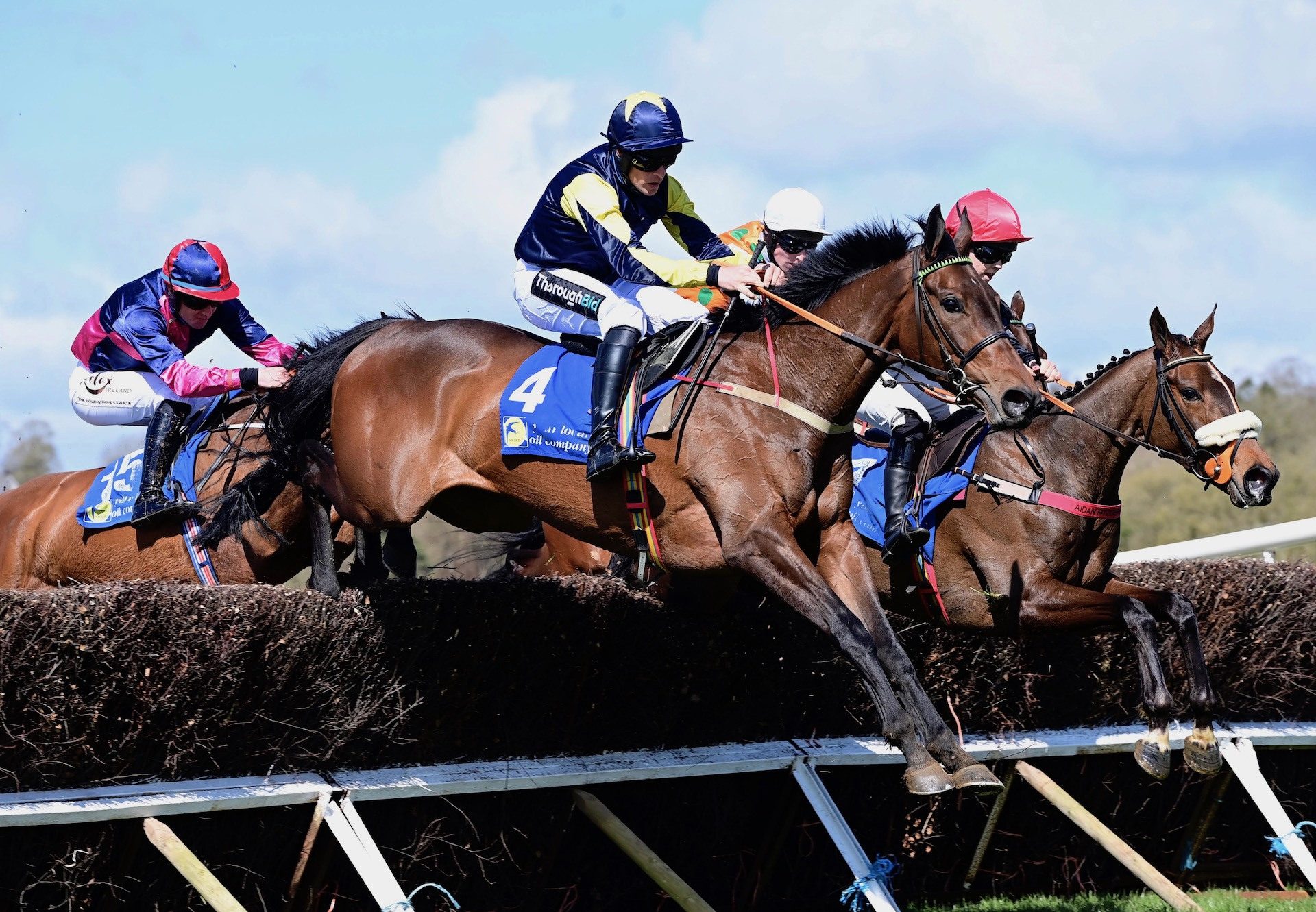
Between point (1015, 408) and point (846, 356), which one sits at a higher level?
point (846, 356)

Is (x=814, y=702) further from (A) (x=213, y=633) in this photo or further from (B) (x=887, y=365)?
(A) (x=213, y=633)

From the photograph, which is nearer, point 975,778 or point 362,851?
point 975,778

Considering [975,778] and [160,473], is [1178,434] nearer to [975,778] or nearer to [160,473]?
[975,778]

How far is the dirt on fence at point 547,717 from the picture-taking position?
4.25 meters

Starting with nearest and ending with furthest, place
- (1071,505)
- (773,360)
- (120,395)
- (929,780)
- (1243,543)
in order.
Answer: (929,780) < (773,360) < (1071,505) < (120,395) < (1243,543)

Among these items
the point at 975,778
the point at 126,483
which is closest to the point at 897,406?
the point at 975,778

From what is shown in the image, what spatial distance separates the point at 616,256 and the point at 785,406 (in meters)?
0.78

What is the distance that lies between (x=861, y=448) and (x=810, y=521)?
5.57ft

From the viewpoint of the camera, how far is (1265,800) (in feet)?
19.8

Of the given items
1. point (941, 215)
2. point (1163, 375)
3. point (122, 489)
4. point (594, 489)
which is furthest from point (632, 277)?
point (122, 489)

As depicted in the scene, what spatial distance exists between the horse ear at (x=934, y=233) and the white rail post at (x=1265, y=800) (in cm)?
276

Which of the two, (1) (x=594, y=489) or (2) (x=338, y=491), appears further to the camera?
(2) (x=338, y=491)

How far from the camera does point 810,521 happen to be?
15.5ft

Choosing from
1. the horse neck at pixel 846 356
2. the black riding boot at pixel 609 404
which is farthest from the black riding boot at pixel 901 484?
the black riding boot at pixel 609 404
